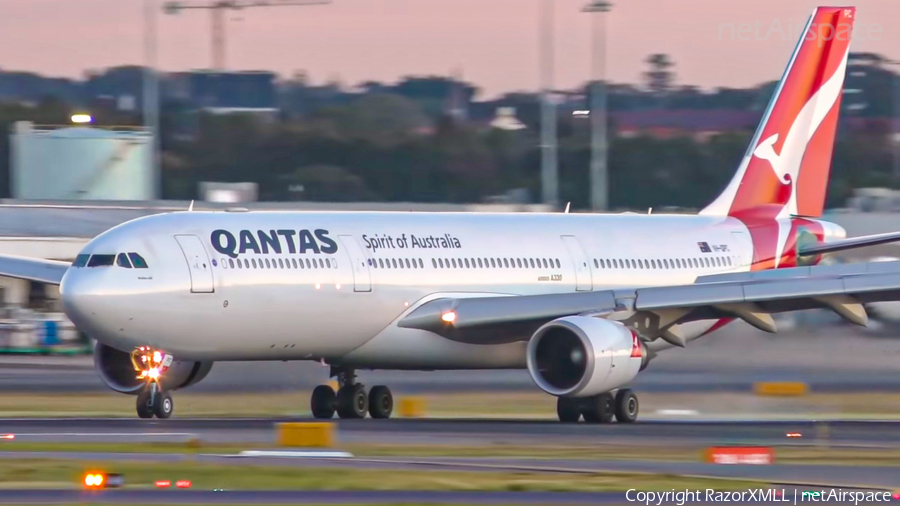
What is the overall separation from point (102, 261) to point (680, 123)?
37.7m

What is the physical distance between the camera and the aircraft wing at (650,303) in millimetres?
24172

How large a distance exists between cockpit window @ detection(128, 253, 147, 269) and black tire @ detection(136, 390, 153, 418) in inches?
69.7

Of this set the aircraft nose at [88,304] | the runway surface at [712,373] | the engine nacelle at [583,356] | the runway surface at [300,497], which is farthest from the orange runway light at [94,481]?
the runway surface at [712,373]

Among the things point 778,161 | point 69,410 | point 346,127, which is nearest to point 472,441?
point 69,410

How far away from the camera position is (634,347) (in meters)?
23.8

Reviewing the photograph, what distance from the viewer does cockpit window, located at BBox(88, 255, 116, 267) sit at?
22.3 metres

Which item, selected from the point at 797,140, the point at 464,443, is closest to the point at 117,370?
the point at 464,443

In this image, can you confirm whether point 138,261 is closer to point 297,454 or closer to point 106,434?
point 106,434

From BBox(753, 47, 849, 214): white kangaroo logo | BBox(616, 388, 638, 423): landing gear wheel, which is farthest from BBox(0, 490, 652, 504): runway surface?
BBox(753, 47, 849, 214): white kangaroo logo

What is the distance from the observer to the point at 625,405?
2456 centimetres

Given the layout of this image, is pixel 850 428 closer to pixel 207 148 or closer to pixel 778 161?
pixel 778 161

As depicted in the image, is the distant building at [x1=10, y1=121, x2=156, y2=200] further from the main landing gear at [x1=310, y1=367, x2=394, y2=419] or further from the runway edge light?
the runway edge light

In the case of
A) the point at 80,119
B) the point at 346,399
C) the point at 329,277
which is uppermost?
the point at 80,119

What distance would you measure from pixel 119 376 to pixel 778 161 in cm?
1375
